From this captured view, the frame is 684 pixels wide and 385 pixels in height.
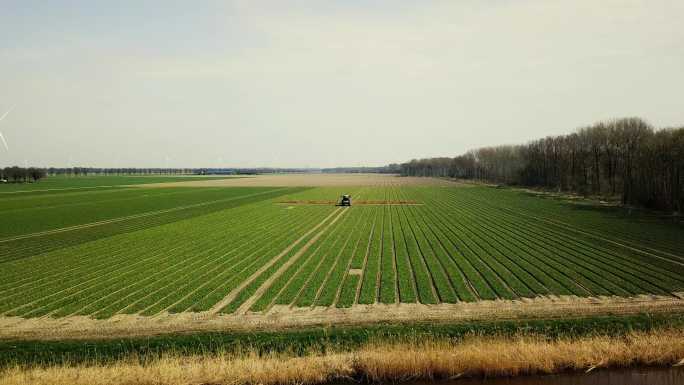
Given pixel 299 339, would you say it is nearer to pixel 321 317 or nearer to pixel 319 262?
pixel 321 317

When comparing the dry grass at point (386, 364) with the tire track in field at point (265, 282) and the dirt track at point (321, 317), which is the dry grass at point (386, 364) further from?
the tire track in field at point (265, 282)

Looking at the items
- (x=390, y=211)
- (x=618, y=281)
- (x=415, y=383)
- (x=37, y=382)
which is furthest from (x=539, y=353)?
(x=390, y=211)

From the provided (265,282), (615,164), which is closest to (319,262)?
(265,282)

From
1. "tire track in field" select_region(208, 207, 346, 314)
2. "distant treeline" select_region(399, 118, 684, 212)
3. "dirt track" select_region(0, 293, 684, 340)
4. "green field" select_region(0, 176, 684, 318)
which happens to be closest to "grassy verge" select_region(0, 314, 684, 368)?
"dirt track" select_region(0, 293, 684, 340)

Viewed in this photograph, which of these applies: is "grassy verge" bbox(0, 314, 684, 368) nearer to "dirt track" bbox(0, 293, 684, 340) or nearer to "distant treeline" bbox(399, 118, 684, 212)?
"dirt track" bbox(0, 293, 684, 340)

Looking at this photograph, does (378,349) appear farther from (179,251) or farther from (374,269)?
(179,251)

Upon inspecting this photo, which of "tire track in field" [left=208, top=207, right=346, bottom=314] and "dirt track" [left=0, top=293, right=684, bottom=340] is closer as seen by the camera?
"dirt track" [left=0, top=293, right=684, bottom=340]
